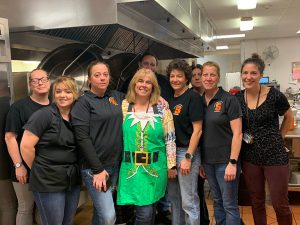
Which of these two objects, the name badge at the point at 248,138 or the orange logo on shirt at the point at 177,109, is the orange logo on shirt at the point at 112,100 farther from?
the name badge at the point at 248,138

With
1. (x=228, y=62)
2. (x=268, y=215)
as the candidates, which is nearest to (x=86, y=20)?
(x=268, y=215)

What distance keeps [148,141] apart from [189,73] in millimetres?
561

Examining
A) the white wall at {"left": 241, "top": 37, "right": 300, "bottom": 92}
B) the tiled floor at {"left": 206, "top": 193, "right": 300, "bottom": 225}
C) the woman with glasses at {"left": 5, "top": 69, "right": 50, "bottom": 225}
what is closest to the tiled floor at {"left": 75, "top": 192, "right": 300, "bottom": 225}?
the tiled floor at {"left": 206, "top": 193, "right": 300, "bottom": 225}

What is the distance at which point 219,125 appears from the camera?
2.10m

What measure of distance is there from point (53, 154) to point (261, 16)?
17.4ft

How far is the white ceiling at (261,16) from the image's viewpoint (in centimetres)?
491

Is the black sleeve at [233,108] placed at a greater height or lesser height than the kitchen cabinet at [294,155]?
greater

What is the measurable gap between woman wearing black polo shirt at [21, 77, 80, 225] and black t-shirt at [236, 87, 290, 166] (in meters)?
1.14

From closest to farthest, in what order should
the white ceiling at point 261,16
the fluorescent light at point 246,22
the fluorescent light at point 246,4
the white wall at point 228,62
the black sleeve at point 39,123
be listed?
the black sleeve at point 39,123 < the fluorescent light at point 246,4 < the white ceiling at point 261,16 < the fluorescent light at point 246,22 < the white wall at point 228,62

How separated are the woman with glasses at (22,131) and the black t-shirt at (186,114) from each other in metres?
0.86

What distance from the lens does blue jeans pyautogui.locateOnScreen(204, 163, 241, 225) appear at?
2.15 m

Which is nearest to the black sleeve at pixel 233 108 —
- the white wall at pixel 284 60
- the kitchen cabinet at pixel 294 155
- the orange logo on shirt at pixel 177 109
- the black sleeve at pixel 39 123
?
the orange logo on shirt at pixel 177 109

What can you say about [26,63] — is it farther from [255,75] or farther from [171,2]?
[255,75]

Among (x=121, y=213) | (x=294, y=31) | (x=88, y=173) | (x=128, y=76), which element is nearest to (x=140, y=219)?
(x=88, y=173)
